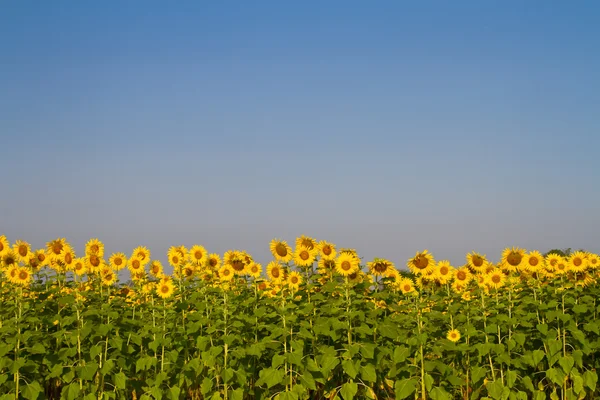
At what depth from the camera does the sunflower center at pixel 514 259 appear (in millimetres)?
15102

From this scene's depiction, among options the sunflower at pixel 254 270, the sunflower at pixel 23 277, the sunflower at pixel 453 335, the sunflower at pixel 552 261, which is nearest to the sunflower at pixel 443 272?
the sunflower at pixel 453 335

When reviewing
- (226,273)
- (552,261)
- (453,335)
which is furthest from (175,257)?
(552,261)

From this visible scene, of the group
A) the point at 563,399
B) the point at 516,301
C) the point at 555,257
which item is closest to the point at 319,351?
the point at 516,301

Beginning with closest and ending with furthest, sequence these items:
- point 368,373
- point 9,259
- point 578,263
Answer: point 368,373, point 9,259, point 578,263

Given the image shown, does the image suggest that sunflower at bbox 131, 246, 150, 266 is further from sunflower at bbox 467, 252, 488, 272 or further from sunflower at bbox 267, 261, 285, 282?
sunflower at bbox 467, 252, 488, 272

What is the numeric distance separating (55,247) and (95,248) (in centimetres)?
83

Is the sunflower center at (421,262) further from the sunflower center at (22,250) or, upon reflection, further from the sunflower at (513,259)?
the sunflower center at (22,250)

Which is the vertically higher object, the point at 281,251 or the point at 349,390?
the point at 281,251

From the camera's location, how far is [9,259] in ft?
46.5

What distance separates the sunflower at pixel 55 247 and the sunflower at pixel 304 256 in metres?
4.93

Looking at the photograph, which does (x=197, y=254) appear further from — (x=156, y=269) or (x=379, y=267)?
(x=379, y=267)

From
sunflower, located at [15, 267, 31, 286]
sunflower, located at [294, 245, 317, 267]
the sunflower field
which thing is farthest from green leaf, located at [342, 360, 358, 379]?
sunflower, located at [15, 267, 31, 286]

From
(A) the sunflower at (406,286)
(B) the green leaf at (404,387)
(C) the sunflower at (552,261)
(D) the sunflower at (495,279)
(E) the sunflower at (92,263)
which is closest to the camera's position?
(B) the green leaf at (404,387)

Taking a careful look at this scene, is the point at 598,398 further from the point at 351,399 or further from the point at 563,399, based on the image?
the point at 351,399
